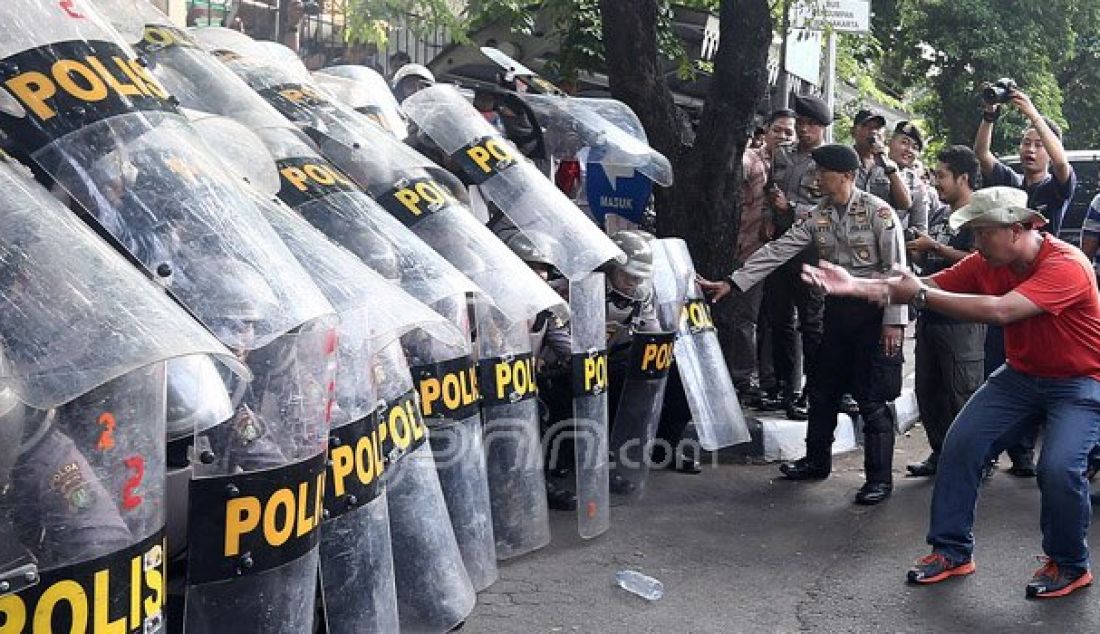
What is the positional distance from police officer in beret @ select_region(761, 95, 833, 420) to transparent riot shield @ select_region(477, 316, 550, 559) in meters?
3.77

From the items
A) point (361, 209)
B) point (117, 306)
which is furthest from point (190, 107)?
point (117, 306)

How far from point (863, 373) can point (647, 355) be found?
1.30 meters

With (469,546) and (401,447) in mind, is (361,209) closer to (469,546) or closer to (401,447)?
(401,447)

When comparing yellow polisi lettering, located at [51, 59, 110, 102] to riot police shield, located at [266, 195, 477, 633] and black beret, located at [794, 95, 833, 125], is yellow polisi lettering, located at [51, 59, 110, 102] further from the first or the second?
black beret, located at [794, 95, 833, 125]

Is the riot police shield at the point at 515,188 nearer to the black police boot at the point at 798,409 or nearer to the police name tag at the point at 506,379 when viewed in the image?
the police name tag at the point at 506,379

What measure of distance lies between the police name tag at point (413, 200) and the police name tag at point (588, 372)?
46.8 inches

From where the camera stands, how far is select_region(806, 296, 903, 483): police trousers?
740cm

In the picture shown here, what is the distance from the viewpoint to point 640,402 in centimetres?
696

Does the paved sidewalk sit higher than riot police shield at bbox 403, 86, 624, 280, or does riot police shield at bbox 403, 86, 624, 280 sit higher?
riot police shield at bbox 403, 86, 624, 280

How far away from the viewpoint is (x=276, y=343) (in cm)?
314

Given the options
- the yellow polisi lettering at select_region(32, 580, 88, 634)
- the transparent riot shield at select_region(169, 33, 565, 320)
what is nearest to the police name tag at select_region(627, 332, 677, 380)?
the transparent riot shield at select_region(169, 33, 565, 320)

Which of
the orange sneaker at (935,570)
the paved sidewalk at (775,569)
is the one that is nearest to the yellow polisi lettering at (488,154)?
the paved sidewalk at (775,569)

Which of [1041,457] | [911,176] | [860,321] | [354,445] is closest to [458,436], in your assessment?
[354,445]

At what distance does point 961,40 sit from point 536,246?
65.7 ft
